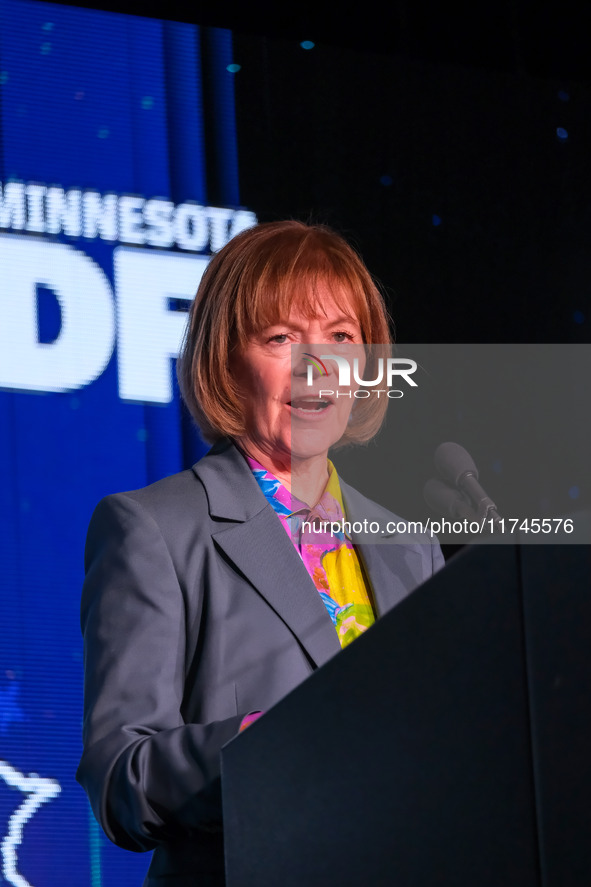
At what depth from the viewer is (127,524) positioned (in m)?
1.40

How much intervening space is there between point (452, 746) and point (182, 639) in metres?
0.60

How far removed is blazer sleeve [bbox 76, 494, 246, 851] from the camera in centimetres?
107

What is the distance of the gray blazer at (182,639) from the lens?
44.1 inches

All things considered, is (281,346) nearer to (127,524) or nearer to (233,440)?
(233,440)

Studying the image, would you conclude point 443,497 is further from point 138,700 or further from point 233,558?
point 138,700

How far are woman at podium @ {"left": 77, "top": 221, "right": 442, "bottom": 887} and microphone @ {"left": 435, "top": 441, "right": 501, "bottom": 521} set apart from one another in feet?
0.69

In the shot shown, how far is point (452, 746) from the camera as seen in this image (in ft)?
2.62

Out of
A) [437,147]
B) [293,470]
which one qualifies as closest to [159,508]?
[293,470]

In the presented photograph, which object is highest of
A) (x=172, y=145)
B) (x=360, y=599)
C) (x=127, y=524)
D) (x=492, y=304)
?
(x=172, y=145)

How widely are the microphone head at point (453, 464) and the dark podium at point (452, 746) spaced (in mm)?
566

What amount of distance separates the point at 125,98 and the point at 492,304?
1.23 metres

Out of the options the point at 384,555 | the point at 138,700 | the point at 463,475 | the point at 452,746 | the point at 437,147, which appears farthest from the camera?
the point at 437,147

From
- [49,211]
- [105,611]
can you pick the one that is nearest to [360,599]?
[105,611]

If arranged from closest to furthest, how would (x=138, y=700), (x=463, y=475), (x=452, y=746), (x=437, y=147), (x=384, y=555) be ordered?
(x=452, y=746)
(x=138, y=700)
(x=463, y=475)
(x=384, y=555)
(x=437, y=147)
